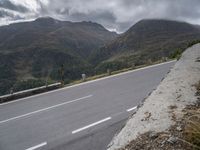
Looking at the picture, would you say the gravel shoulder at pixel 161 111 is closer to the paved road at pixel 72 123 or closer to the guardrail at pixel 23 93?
the paved road at pixel 72 123

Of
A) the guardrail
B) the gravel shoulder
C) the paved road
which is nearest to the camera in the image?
the gravel shoulder

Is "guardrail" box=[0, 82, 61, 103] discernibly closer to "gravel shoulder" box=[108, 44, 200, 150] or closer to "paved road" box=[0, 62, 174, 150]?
"paved road" box=[0, 62, 174, 150]

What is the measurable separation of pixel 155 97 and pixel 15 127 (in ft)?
17.7

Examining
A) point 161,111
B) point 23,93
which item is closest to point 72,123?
point 161,111

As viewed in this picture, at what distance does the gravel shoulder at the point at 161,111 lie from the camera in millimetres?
4594

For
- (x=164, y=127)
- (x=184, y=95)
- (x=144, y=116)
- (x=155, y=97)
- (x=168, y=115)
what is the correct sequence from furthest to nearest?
1. (x=155, y=97)
2. (x=184, y=95)
3. (x=144, y=116)
4. (x=168, y=115)
5. (x=164, y=127)

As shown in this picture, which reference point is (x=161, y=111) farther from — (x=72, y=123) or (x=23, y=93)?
(x=23, y=93)

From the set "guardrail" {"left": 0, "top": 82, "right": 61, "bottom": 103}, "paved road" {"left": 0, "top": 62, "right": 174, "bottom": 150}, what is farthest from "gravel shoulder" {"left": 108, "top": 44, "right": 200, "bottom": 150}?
"guardrail" {"left": 0, "top": 82, "right": 61, "bottom": 103}

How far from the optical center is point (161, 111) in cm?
521

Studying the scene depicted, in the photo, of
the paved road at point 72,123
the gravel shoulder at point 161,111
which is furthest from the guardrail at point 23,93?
the gravel shoulder at point 161,111

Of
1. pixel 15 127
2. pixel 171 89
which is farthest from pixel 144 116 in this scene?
pixel 15 127

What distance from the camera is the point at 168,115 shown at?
4.93 meters

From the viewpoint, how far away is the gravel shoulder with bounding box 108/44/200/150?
459 centimetres

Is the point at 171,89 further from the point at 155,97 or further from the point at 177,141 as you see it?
the point at 177,141
